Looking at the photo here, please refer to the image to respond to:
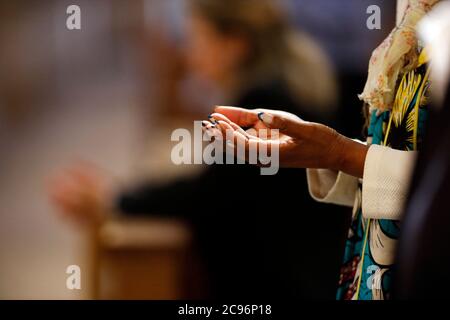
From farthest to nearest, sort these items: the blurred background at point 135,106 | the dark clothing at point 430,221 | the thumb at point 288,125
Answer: the blurred background at point 135,106, the thumb at point 288,125, the dark clothing at point 430,221

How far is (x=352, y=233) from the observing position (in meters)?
0.73

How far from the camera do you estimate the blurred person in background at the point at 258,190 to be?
3.31 ft

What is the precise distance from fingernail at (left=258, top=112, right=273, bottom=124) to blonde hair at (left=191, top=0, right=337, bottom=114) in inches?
14.3

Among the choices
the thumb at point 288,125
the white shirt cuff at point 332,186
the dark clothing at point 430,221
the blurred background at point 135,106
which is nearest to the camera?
the dark clothing at point 430,221

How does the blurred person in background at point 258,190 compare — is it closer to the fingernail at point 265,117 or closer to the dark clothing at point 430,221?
the fingernail at point 265,117

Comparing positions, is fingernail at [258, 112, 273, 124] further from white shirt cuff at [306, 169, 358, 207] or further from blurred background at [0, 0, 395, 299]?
blurred background at [0, 0, 395, 299]

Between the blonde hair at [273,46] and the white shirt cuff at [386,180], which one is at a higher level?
the blonde hair at [273,46]

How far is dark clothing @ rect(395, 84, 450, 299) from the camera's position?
0.97 feet

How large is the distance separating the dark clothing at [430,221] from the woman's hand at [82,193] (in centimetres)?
82

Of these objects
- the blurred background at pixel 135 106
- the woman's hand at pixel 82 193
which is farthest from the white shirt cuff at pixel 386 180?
the woman's hand at pixel 82 193

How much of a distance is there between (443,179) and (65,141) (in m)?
0.96

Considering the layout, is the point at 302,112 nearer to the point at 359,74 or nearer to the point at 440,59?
the point at 359,74

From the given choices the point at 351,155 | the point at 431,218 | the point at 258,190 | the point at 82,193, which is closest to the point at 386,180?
the point at 351,155
